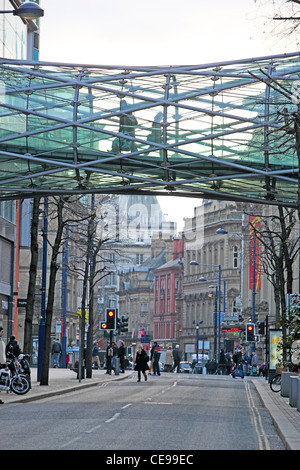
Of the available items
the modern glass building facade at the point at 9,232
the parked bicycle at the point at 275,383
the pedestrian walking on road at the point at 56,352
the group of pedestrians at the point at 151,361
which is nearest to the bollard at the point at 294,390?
the parked bicycle at the point at 275,383

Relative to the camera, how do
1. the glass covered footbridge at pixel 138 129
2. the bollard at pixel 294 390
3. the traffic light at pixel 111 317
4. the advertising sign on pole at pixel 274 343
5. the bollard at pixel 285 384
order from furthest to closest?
the traffic light at pixel 111 317, the advertising sign on pole at pixel 274 343, the glass covered footbridge at pixel 138 129, the bollard at pixel 285 384, the bollard at pixel 294 390

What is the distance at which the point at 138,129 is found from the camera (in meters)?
40.1

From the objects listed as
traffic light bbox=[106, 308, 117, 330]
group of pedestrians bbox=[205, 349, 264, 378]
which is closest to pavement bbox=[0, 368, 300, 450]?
traffic light bbox=[106, 308, 117, 330]

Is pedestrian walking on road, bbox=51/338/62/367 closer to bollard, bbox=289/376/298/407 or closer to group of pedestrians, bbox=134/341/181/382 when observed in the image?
group of pedestrians, bbox=134/341/181/382

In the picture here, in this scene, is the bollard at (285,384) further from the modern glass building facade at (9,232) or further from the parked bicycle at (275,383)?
the modern glass building facade at (9,232)

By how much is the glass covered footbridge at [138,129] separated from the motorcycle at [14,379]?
372 inches

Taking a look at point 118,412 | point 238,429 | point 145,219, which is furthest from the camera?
point 145,219

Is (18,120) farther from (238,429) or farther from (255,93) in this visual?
(238,429)

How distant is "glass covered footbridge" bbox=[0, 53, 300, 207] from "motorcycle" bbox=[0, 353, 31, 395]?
9446mm

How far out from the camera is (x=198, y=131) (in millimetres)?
39531

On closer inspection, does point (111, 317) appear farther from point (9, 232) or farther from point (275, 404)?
point (275, 404)

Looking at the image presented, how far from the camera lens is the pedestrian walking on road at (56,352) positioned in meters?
69.6
